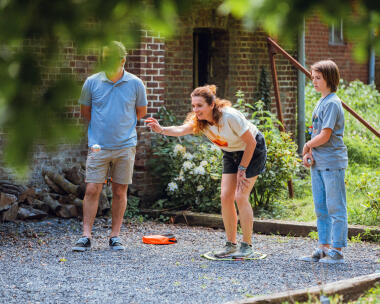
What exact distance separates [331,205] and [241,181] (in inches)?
32.6

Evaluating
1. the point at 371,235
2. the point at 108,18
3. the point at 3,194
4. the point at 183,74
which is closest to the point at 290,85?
the point at 183,74

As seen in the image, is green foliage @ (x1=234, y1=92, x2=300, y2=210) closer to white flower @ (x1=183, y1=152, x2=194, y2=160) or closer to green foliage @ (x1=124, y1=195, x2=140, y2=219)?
white flower @ (x1=183, y1=152, x2=194, y2=160)

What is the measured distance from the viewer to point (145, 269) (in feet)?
19.9

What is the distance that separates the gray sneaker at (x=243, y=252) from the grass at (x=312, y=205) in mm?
1903

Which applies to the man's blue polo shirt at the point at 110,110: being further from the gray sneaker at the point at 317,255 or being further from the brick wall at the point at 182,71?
the gray sneaker at the point at 317,255

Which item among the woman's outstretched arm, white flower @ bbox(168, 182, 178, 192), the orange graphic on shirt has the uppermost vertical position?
the woman's outstretched arm

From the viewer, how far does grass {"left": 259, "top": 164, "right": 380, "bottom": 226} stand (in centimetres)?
790

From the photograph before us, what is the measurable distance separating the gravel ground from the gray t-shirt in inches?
36.2

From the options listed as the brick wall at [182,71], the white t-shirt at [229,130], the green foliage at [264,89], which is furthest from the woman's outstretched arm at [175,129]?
the green foliage at [264,89]

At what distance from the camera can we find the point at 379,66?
17.0 meters

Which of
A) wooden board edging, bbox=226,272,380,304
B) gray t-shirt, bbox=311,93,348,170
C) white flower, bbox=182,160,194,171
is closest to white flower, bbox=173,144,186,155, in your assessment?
white flower, bbox=182,160,194,171

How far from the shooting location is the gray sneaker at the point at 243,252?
6.44m

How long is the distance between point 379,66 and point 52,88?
15923 mm

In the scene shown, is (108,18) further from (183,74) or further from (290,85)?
(290,85)
